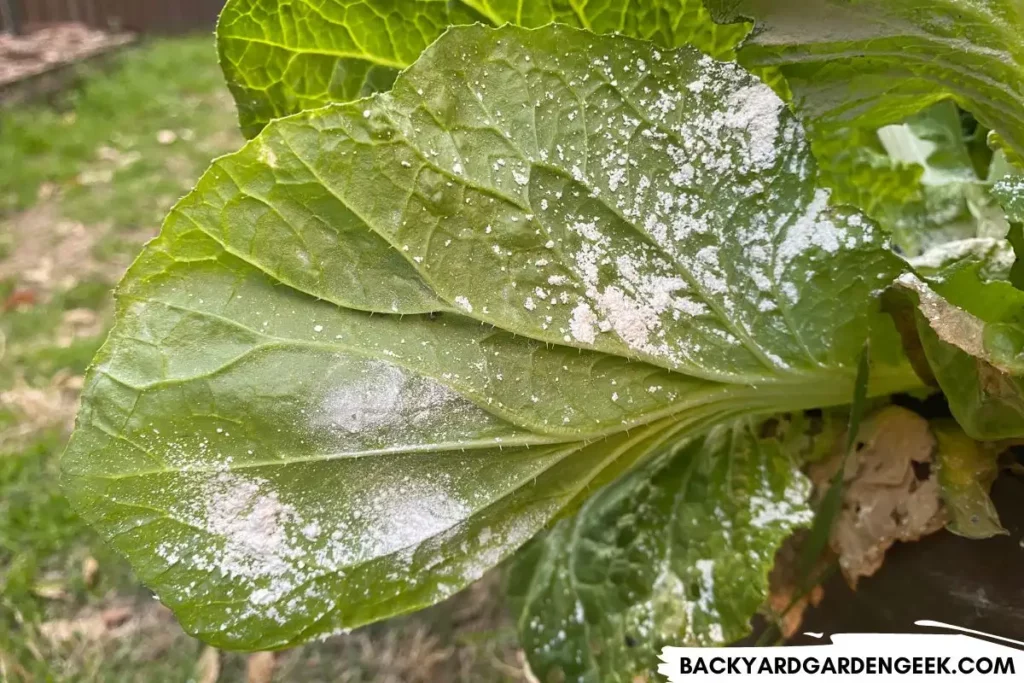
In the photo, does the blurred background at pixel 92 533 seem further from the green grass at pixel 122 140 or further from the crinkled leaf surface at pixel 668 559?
the crinkled leaf surface at pixel 668 559

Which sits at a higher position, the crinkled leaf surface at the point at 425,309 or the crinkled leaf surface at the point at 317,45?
the crinkled leaf surface at the point at 317,45

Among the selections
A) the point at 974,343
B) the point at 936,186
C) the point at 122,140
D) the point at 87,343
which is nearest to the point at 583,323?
the point at 974,343

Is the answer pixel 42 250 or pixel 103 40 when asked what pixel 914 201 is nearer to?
pixel 42 250

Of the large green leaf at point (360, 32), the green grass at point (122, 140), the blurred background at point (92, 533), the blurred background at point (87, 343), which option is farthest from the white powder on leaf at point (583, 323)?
the green grass at point (122, 140)

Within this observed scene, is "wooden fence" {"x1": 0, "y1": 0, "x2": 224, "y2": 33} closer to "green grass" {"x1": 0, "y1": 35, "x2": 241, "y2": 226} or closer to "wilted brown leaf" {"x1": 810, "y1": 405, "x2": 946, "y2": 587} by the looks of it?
"green grass" {"x1": 0, "y1": 35, "x2": 241, "y2": 226}

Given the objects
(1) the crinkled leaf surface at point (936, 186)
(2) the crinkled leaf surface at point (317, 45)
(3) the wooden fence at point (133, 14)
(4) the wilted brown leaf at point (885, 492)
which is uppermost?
(2) the crinkled leaf surface at point (317, 45)

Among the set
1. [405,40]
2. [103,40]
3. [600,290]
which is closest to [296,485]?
[600,290]
